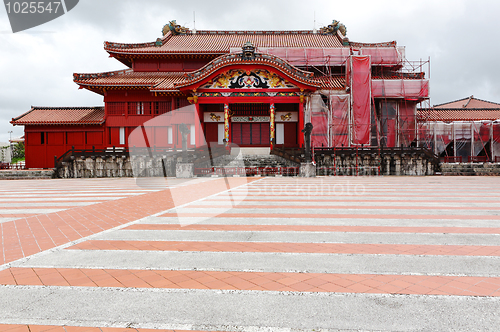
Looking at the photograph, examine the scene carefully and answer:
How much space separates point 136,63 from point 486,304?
1277 inches

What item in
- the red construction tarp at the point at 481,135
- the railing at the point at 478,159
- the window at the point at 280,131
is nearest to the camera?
the railing at the point at 478,159

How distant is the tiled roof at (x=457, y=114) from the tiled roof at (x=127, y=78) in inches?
888

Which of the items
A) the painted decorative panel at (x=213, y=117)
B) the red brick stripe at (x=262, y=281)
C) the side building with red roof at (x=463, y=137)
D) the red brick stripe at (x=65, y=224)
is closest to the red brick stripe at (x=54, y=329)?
the red brick stripe at (x=262, y=281)

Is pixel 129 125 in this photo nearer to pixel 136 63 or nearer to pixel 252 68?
pixel 136 63

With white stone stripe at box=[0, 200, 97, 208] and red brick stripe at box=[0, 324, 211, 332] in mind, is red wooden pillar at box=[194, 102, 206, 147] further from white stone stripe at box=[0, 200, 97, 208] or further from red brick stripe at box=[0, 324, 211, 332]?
red brick stripe at box=[0, 324, 211, 332]

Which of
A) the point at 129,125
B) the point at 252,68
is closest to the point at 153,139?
the point at 129,125

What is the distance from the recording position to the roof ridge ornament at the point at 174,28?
113ft

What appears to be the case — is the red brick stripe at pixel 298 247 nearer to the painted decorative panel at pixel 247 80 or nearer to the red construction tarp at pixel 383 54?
the painted decorative panel at pixel 247 80

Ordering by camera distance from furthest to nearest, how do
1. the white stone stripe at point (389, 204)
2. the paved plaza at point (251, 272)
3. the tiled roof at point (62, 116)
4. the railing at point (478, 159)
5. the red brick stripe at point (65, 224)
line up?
1. the tiled roof at point (62, 116)
2. the railing at point (478, 159)
3. the white stone stripe at point (389, 204)
4. the red brick stripe at point (65, 224)
5. the paved plaza at point (251, 272)

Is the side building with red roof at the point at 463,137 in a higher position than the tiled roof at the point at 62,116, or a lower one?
lower

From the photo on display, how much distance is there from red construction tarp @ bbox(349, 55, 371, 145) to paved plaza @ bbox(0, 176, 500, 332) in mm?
20561

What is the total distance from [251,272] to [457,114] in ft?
110

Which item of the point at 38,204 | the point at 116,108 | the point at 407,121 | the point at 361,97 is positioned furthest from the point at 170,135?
the point at 407,121

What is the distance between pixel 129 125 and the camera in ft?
91.8
